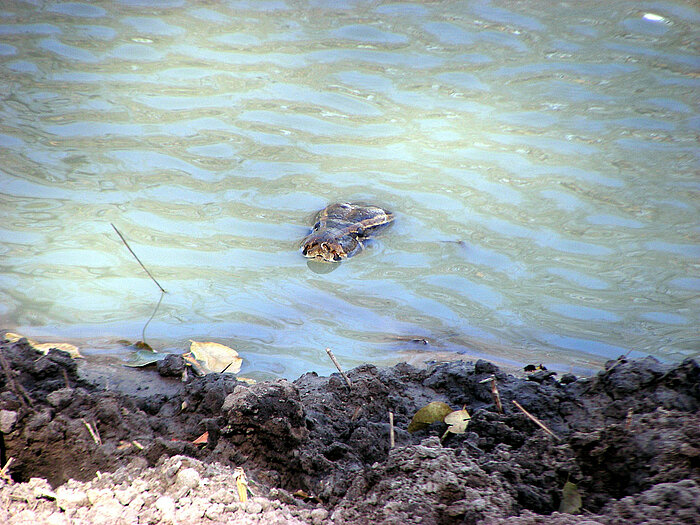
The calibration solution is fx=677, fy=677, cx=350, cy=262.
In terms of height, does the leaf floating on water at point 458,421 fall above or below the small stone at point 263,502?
above

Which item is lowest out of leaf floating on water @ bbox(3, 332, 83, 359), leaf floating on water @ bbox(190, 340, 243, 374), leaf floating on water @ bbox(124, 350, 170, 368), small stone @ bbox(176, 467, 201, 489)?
leaf floating on water @ bbox(3, 332, 83, 359)

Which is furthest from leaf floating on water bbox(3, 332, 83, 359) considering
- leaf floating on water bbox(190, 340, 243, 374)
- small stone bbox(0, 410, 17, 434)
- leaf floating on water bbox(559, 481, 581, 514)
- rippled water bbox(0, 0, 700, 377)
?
leaf floating on water bbox(559, 481, 581, 514)

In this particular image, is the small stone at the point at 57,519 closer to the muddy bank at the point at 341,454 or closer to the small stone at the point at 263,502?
the muddy bank at the point at 341,454

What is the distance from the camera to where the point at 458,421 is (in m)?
2.20

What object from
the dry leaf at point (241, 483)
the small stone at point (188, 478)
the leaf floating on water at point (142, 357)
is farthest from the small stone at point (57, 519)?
the leaf floating on water at point (142, 357)

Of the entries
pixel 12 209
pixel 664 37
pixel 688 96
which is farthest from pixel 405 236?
pixel 664 37

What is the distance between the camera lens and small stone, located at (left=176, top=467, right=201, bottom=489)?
1661 millimetres

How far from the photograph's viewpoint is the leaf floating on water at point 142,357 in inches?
118

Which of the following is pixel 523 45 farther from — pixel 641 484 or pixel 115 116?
pixel 641 484

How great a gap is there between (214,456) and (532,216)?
3.65 metres

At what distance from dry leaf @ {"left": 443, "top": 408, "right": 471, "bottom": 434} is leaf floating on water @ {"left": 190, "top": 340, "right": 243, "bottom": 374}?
46.4 inches

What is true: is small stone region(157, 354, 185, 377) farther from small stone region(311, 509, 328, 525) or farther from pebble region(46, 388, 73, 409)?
small stone region(311, 509, 328, 525)

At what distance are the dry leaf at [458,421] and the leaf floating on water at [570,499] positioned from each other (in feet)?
1.53

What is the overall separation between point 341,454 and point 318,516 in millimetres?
387
